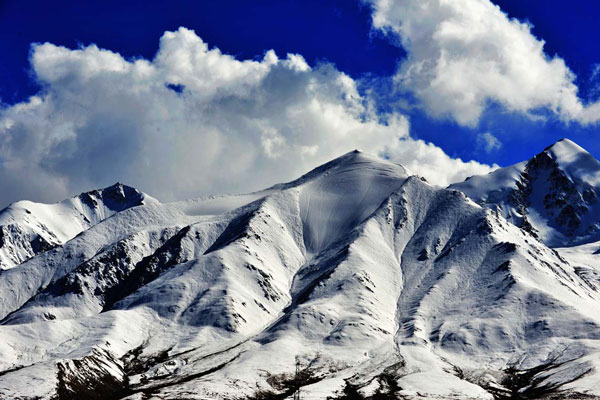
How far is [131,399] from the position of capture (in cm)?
19988

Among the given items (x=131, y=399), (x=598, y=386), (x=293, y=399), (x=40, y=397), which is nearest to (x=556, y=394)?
(x=598, y=386)

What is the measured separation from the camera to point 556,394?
200 m

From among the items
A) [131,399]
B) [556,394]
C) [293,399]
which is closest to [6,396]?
[131,399]

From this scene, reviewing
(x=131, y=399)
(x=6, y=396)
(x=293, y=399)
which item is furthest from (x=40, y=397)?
(x=293, y=399)

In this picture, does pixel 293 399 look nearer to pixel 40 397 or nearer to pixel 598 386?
pixel 40 397

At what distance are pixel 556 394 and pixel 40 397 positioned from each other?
144261 mm

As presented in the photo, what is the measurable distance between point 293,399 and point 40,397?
70.7 m

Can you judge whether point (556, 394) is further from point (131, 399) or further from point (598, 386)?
point (131, 399)

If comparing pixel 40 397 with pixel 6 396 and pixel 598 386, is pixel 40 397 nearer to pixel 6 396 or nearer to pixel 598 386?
pixel 6 396

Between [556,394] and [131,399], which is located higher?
[556,394]

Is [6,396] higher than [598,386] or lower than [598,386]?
lower

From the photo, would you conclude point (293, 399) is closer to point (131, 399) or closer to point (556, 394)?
point (131, 399)

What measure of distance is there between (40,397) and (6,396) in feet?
29.9

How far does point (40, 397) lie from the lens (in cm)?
19950
